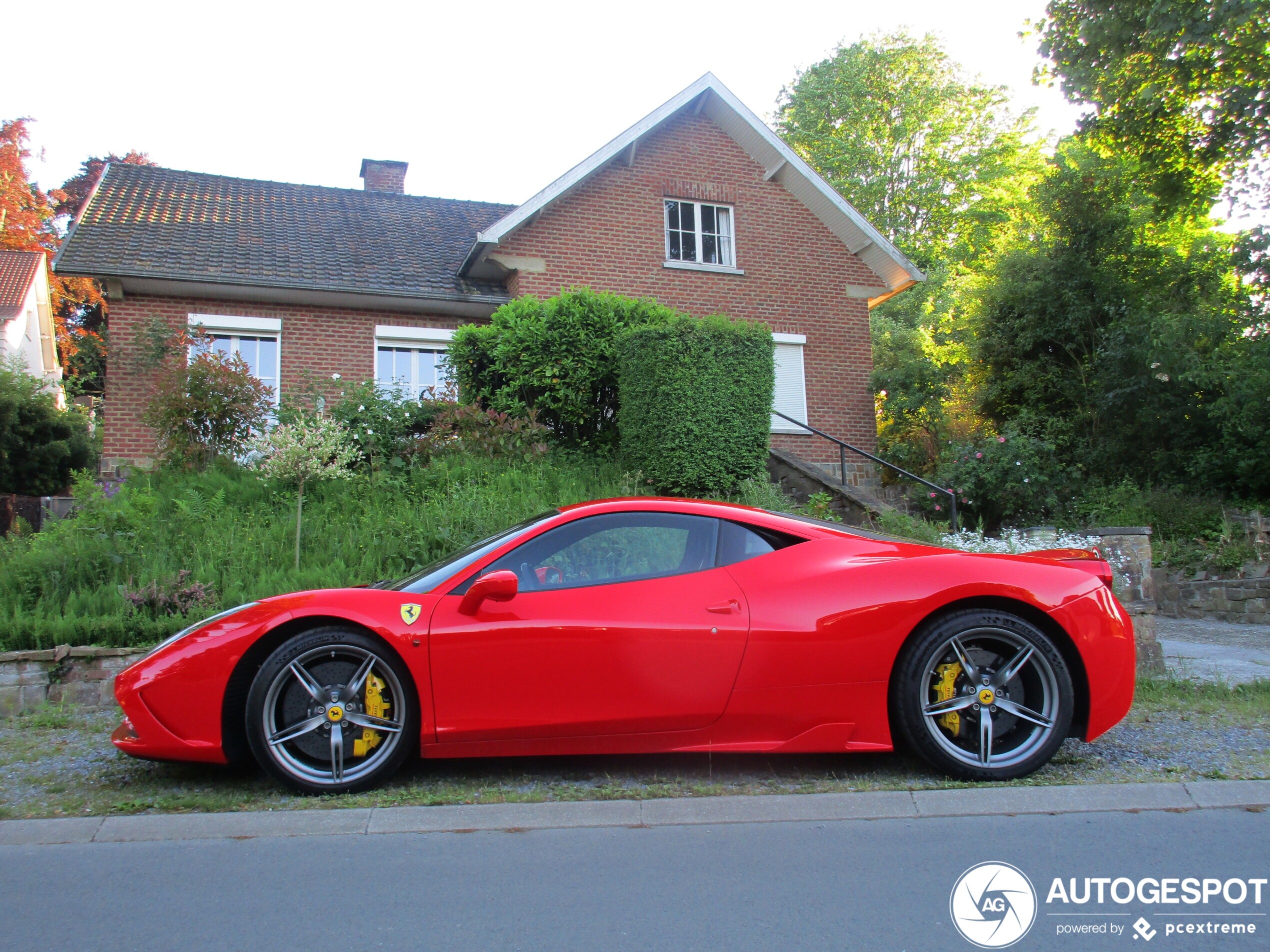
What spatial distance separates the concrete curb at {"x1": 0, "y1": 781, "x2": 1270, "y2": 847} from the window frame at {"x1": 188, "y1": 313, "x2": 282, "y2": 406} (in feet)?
35.2

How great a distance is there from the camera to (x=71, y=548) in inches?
293

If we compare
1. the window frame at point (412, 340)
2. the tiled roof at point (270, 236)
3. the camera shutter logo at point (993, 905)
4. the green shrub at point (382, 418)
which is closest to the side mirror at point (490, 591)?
the camera shutter logo at point (993, 905)

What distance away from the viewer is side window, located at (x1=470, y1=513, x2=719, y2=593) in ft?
13.3

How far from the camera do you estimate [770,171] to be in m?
16.6

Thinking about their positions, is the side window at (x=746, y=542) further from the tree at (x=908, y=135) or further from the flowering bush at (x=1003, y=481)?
the tree at (x=908, y=135)

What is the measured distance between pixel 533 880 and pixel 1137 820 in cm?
239

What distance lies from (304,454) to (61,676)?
3.18m

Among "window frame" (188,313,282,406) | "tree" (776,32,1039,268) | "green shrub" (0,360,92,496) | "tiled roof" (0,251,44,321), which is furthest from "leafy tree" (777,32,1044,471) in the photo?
"tiled roof" (0,251,44,321)

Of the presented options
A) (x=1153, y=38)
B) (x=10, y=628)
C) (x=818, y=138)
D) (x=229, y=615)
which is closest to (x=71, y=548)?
(x=10, y=628)

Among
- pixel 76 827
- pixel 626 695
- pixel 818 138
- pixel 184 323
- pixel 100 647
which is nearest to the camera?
pixel 76 827

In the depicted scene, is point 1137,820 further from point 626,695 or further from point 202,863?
point 202,863

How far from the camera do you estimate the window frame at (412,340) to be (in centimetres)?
1445

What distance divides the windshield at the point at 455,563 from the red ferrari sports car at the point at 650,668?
33mm

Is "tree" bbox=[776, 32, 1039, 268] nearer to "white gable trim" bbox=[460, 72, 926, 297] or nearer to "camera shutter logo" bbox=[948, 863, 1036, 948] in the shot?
"white gable trim" bbox=[460, 72, 926, 297]
